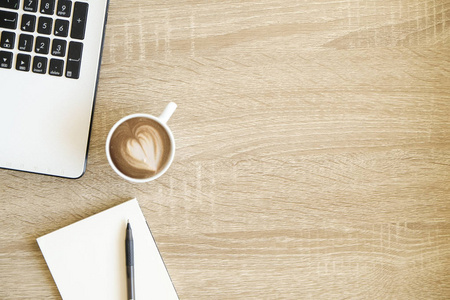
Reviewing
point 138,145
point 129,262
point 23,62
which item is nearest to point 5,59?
point 23,62

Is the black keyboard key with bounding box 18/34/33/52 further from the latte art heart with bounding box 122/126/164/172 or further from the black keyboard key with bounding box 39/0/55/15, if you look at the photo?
the latte art heart with bounding box 122/126/164/172

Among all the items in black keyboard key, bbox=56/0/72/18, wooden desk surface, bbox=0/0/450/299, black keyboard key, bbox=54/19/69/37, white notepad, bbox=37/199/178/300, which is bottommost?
white notepad, bbox=37/199/178/300

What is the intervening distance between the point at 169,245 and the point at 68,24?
35cm

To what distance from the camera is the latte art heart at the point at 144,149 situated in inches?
24.6

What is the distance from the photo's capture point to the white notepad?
662 mm

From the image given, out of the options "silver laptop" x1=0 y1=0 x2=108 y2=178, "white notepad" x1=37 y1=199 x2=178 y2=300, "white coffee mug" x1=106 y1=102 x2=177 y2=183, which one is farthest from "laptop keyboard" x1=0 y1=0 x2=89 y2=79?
"white notepad" x1=37 y1=199 x2=178 y2=300

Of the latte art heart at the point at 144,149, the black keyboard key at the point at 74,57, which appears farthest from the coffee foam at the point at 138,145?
the black keyboard key at the point at 74,57

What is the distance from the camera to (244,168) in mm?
685

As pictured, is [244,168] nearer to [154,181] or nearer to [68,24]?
[154,181]

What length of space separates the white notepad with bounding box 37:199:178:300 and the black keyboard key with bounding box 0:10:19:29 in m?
0.29

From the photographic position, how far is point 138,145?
0.63m

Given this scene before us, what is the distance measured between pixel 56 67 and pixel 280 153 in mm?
342

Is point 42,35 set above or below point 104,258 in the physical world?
above

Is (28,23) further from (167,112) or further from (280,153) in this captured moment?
(280,153)
